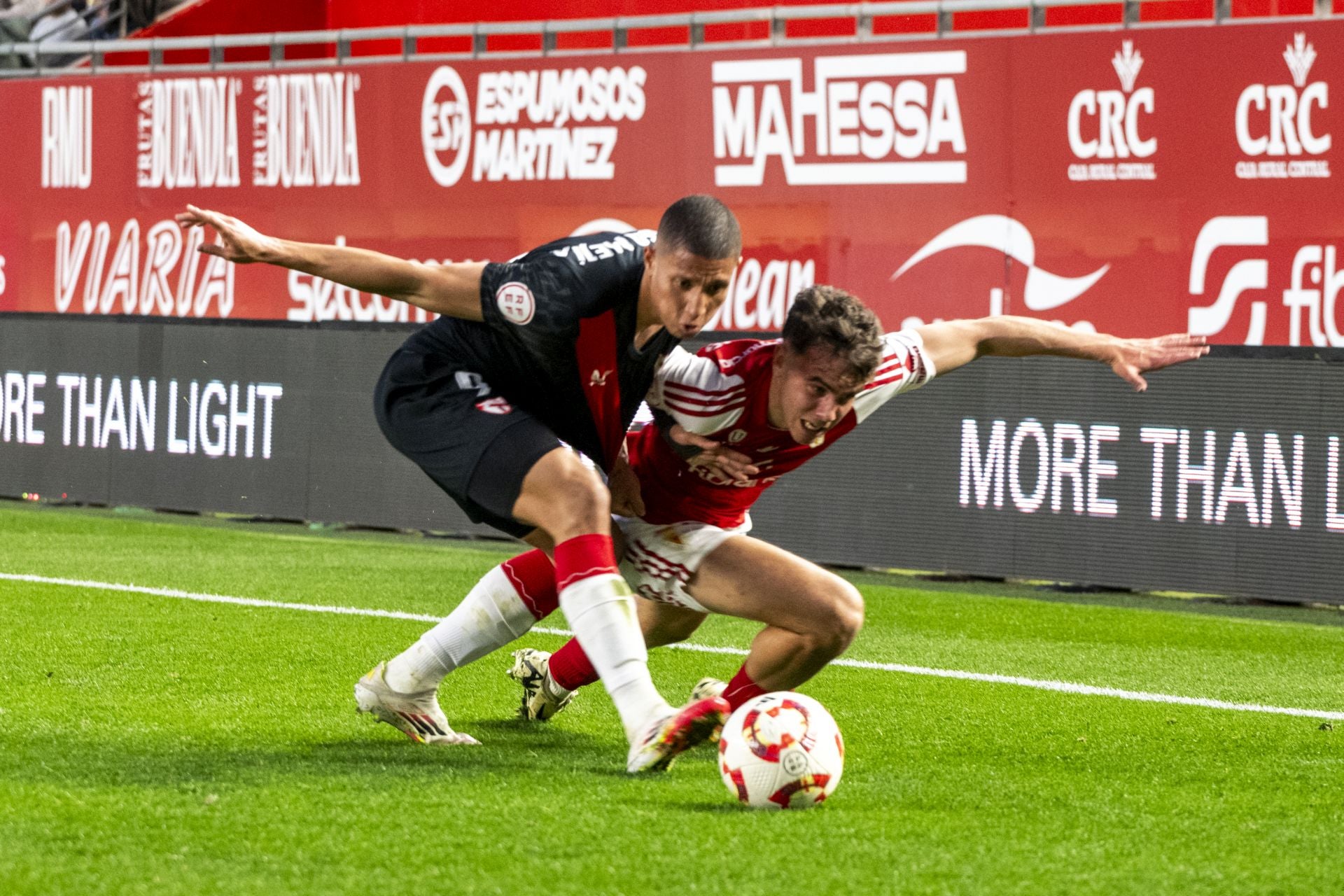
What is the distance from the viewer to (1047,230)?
36.1ft

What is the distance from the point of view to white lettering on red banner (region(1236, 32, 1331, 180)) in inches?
399

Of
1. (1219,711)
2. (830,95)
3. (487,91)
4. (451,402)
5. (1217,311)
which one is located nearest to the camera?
(451,402)

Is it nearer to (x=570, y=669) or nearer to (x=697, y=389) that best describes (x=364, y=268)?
(x=697, y=389)

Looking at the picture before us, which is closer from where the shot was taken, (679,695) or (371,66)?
(679,695)

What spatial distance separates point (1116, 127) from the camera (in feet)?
35.3

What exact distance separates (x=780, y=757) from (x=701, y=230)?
134cm

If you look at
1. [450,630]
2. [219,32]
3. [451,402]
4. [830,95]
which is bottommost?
[450,630]

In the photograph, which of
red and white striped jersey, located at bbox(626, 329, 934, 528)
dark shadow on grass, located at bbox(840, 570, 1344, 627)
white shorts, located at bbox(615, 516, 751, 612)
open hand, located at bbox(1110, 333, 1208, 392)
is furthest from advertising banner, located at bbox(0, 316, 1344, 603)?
white shorts, located at bbox(615, 516, 751, 612)

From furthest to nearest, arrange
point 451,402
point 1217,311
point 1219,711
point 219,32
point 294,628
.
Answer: point 219,32
point 1217,311
point 294,628
point 1219,711
point 451,402

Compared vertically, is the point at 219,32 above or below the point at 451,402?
above

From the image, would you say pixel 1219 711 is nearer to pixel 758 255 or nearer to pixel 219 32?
pixel 758 255

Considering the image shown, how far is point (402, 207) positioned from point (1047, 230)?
463 cm

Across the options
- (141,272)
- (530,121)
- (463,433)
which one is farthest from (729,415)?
(141,272)

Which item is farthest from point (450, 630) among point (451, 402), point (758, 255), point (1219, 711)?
point (758, 255)
